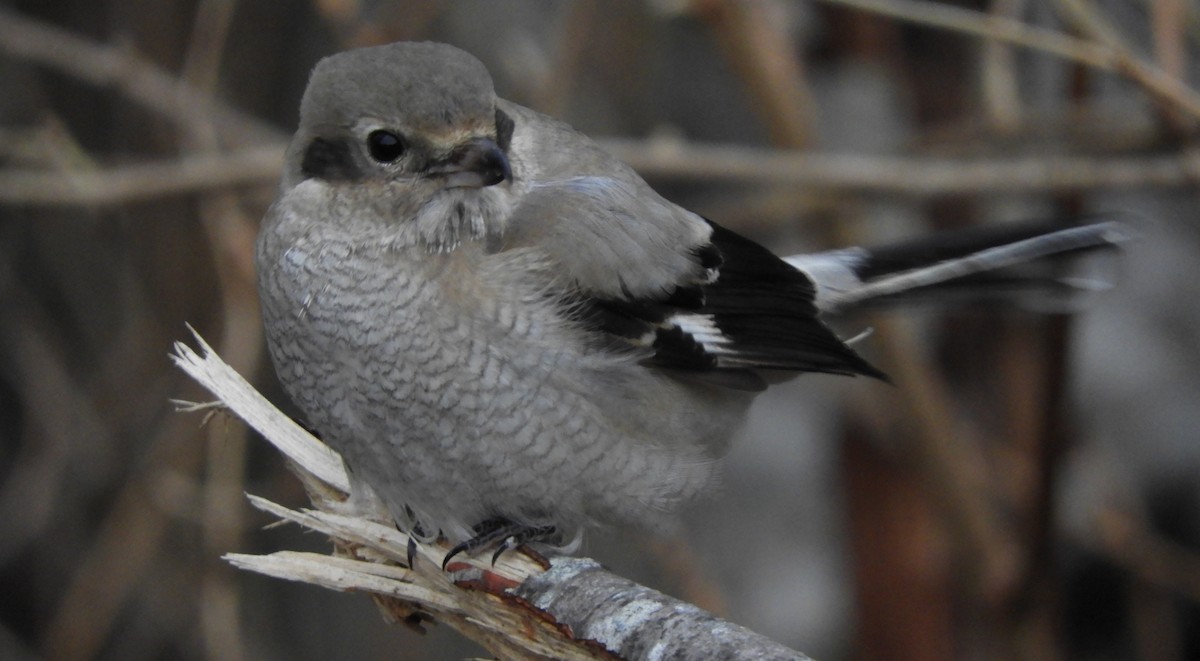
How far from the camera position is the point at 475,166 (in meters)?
2.01

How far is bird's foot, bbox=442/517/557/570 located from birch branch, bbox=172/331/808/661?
1.8 inches

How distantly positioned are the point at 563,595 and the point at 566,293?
1.95 feet

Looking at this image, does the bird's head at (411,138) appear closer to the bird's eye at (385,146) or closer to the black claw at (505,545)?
the bird's eye at (385,146)

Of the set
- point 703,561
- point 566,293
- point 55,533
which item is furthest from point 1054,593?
point 55,533

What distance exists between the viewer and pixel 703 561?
14.1 feet

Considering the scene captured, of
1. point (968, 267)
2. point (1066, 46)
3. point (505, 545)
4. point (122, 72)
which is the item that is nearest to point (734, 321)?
point (968, 267)

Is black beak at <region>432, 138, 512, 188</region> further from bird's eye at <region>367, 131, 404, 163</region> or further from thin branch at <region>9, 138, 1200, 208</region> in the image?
thin branch at <region>9, 138, 1200, 208</region>

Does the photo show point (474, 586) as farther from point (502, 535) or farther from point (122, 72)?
point (122, 72)

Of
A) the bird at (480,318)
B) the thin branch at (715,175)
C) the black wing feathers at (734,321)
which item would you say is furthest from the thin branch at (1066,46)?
the bird at (480,318)

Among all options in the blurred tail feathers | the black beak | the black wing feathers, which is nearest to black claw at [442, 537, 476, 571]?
the black wing feathers

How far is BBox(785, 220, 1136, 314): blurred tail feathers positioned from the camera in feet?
8.63

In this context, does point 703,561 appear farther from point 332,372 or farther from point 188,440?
point 332,372

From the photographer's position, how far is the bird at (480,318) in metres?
2.03

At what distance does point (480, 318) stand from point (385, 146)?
1.03 feet
